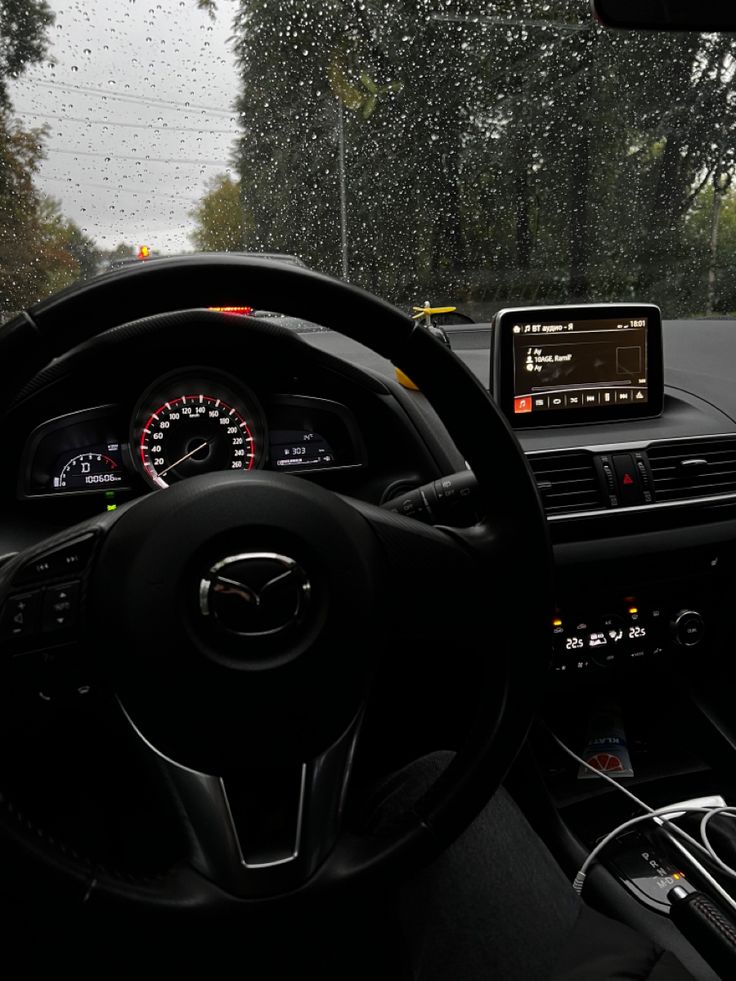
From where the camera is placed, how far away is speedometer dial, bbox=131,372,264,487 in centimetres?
165

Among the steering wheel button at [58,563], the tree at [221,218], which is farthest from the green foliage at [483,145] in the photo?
the steering wheel button at [58,563]

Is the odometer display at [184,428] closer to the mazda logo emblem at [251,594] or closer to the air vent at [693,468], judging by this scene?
the mazda logo emblem at [251,594]

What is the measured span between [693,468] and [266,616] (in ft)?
4.78

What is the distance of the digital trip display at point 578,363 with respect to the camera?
2.02 meters

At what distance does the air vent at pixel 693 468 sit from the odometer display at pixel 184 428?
3.28 ft

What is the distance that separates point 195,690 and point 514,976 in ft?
2.42

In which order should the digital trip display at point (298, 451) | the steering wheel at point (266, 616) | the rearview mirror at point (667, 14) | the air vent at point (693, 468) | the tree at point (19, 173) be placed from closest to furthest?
the steering wheel at point (266, 616)
the rearview mirror at point (667, 14)
the digital trip display at point (298, 451)
the tree at point (19, 173)
the air vent at point (693, 468)

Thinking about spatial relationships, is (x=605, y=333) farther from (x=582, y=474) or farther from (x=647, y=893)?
(x=647, y=893)

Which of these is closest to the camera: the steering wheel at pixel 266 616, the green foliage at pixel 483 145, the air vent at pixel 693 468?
the steering wheel at pixel 266 616

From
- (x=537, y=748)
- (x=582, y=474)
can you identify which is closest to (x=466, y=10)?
(x=582, y=474)

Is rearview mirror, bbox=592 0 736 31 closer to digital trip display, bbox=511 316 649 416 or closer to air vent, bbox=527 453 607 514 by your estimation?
digital trip display, bbox=511 316 649 416

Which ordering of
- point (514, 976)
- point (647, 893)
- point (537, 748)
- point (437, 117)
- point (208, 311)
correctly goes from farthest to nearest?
point (437, 117)
point (537, 748)
point (647, 893)
point (208, 311)
point (514, 976)

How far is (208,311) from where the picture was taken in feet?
5.03

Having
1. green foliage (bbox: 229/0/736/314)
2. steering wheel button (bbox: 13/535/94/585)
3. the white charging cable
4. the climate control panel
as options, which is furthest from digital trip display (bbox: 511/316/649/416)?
steering wheel button (bbox: 13/535/94/585)
